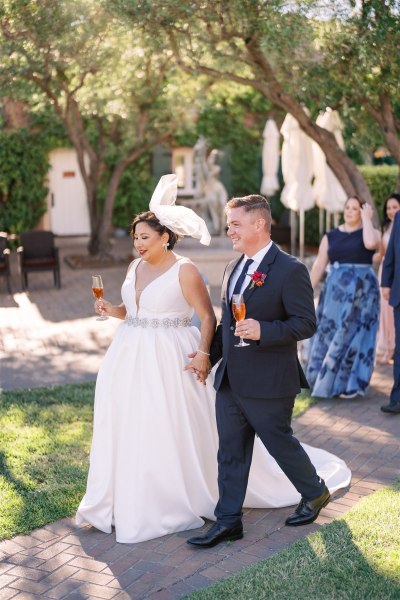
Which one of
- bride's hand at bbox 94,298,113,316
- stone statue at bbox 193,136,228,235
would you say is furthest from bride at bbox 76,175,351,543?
stone statue at bbox 193,136,228,235

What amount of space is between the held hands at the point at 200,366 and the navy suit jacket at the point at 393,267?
111 inches

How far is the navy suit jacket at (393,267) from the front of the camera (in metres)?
7.16

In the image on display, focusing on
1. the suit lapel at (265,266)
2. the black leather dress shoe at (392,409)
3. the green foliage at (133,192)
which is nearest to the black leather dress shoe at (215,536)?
the suit lapel at (265,266)

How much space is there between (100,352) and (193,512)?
5.15m

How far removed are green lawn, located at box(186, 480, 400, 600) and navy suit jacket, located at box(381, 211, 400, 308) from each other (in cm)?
A: 260

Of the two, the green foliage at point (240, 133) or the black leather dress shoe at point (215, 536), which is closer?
the black leather dress shoe at point (215, 536)

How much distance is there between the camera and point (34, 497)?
18.2ft

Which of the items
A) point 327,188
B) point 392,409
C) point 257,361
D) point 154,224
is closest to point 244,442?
point 257,361

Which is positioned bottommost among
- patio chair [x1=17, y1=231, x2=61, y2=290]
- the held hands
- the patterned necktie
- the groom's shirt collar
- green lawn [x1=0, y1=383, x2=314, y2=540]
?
green lawn [x1=0, y1=383, x2=314, y2=540]

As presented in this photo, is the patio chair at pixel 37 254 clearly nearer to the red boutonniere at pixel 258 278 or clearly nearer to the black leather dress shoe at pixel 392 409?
the black leather dress shoe at pixel 392 409

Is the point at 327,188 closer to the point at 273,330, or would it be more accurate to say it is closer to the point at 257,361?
the point at 257,361

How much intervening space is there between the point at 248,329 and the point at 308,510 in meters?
1.36

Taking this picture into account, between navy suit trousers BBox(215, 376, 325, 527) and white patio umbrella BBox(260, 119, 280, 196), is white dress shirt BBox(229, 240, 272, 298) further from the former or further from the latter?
white patio umbrella BBox(260, 119, 280, 196)

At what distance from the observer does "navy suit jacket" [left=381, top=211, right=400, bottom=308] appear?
716cm
